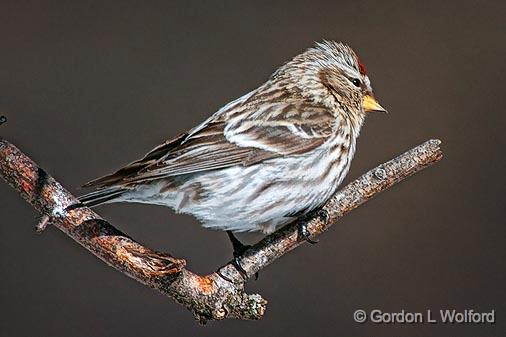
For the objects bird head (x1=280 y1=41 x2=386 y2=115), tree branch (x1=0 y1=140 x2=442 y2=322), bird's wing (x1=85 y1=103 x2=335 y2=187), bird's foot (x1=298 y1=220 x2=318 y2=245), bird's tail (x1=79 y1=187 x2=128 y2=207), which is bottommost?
tree branch (x1=0 y1=140 x2=442 y2=322)

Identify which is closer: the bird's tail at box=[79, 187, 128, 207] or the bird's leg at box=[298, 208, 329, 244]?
the bird's tail at box=[79, 187, 128, 207]

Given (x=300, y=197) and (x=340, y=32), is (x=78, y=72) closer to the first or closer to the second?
(x=340, y=32)

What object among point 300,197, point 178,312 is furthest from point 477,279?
point 300,197

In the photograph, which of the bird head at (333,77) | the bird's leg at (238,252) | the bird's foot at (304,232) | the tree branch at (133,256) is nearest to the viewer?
the tree branch at (133,256)

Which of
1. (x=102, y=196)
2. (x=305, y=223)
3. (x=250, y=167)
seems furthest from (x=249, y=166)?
(x=102, y=196)

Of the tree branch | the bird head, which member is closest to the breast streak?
the tree branch

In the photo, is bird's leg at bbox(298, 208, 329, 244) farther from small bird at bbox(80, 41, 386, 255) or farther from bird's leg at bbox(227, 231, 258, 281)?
bird's leg at bbox(227, 231, 258, 281)

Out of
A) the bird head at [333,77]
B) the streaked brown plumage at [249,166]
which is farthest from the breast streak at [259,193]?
the bird head at [333,77]

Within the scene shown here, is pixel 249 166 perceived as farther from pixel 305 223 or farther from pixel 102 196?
pixel 102 196

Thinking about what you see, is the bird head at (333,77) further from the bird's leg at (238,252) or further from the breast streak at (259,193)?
the bird's leg at (238,252)
